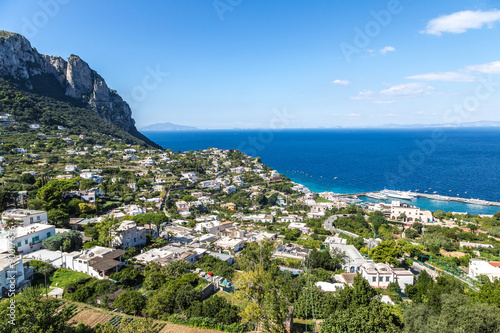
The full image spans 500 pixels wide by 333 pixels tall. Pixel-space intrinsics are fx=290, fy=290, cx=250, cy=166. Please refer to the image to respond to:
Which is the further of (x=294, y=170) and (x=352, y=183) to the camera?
(x=294, y=170)

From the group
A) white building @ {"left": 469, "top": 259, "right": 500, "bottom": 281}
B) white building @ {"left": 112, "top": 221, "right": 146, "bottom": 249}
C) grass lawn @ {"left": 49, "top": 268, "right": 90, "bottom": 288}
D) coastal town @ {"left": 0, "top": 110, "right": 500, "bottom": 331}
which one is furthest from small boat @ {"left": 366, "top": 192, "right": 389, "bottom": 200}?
grass lawn @ {"left": 49, "top": 268, "right": 90, "bottom": 288}

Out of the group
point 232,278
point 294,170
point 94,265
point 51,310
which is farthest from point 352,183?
point 51,310

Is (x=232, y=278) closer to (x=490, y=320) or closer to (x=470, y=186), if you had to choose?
(x=490, y=320)

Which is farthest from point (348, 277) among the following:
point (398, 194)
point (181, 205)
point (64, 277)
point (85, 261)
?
point (398, 194)

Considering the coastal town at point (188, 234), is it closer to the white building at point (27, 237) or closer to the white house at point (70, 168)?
the white building at point (27, 237)

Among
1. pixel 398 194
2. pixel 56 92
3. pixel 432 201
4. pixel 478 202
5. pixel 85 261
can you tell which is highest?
pixel 56 92

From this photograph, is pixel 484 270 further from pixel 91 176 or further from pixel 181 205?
pixel 91 176
